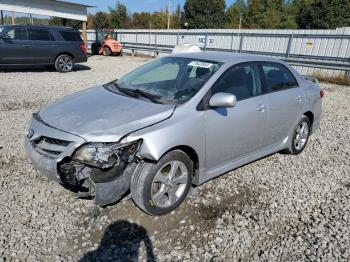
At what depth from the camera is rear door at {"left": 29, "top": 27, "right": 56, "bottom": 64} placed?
1209 cm

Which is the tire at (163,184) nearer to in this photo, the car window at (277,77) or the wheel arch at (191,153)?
the wheel arch at (191,153)

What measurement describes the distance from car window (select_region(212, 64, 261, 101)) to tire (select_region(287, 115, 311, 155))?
123 centimetres

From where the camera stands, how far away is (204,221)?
10.7 feet

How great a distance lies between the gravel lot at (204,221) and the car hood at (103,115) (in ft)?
3.01

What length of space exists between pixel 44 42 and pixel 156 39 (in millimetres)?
11510

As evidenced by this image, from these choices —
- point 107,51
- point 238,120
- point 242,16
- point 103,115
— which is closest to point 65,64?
point 107,51

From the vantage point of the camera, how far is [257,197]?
12.5 feet

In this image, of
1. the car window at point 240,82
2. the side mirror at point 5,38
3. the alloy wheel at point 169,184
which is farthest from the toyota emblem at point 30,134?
the side mirror at point 5,38

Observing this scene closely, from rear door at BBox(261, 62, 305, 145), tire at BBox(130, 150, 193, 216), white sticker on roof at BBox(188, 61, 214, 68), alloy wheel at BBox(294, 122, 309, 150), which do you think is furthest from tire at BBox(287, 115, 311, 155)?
tire at BBox(130, 150, 193, 216)

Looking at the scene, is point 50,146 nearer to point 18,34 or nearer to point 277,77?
point 277,77

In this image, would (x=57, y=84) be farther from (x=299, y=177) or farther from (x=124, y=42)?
(x=124, y=42)

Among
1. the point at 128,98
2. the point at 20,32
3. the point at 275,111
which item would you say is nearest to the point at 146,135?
the point at 128,98

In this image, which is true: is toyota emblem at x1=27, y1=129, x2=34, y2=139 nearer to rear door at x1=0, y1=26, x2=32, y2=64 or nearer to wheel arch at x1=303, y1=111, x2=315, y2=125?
wheel arch at x1=303, y1=111, x2=315, y2=125

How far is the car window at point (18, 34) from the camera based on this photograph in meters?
11.6
